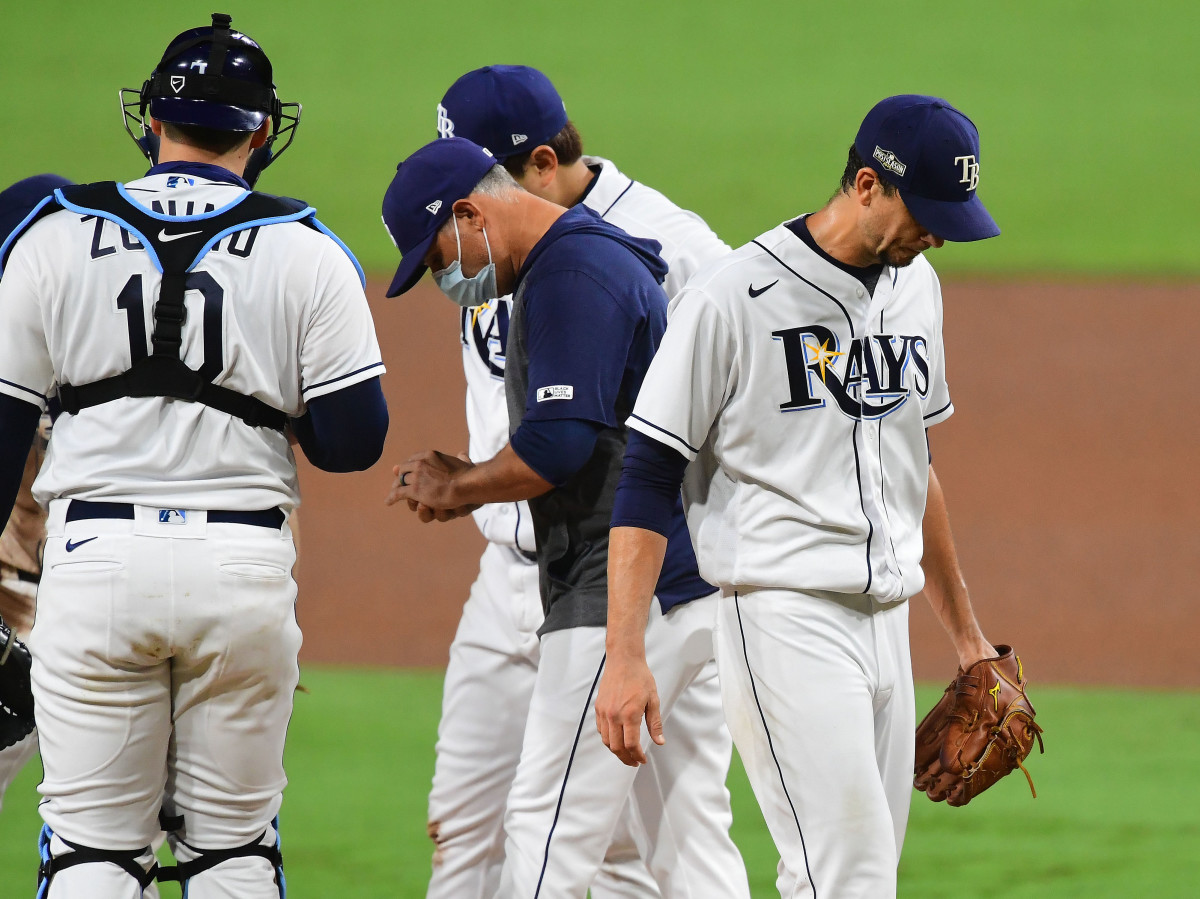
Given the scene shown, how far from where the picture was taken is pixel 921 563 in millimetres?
2869

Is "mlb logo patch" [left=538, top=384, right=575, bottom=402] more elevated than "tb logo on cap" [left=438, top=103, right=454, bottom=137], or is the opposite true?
"tb logo on cap" [left=438, top=103, right=454, bottom=137]

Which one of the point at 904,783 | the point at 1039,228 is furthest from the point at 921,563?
the point at 1039,228

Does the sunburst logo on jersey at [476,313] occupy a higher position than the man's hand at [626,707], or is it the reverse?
the sunburst logo on jersey at [476,313]

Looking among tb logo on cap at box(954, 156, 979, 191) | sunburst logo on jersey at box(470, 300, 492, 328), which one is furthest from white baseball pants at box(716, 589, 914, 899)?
sunburst logo on jersey at box(470, 300, 492, 328)

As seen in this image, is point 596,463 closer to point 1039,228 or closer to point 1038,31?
point 1039,228

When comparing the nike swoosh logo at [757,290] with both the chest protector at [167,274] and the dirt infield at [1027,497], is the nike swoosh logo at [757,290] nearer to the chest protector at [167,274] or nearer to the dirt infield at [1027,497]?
the chest protector at [167,274]

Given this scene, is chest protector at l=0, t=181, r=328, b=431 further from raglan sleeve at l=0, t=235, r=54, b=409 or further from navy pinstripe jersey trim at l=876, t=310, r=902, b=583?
navy pinstripe jersey trim at l=876, t=310, r=902, b=583

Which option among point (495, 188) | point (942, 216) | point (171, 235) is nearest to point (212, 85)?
point (171, 235)

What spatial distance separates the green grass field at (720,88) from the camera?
38.6ft

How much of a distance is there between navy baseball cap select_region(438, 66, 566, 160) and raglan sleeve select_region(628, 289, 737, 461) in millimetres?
1139

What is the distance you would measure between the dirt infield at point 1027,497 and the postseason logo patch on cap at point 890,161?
16.7ft

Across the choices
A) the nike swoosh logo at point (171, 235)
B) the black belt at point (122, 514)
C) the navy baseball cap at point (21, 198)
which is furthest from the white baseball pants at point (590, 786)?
the navy baseball cap at point (21, 198)

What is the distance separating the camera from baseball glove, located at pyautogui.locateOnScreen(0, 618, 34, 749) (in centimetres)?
297

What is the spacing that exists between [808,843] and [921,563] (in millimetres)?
684
